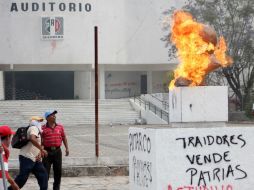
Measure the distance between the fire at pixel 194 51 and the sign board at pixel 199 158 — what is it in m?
0.85

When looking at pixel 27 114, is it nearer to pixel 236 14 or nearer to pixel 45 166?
pixel 236 14

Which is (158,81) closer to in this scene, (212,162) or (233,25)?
(233,25)

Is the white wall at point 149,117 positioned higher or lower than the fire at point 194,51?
lower

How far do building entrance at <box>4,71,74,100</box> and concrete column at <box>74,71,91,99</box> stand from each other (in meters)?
2.58

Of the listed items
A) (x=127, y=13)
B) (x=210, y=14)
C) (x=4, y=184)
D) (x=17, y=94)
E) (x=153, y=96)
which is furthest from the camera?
(x=17, y=94)

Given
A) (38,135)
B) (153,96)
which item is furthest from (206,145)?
(153,96)

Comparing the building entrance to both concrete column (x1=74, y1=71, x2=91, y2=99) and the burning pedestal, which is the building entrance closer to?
concrete column (x1=74, y1=71, x2=91, y2=99)

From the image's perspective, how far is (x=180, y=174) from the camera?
7.39 metres

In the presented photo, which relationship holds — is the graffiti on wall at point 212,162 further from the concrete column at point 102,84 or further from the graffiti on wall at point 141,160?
the concrete column at point 102,84

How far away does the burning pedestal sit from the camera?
780cm

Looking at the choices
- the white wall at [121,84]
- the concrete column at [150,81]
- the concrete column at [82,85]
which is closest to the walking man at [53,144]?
the concrete column at [82,85]

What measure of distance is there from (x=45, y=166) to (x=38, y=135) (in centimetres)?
89

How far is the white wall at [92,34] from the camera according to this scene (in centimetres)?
4841

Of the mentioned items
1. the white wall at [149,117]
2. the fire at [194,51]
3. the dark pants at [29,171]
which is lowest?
the white wall at [149,117]
